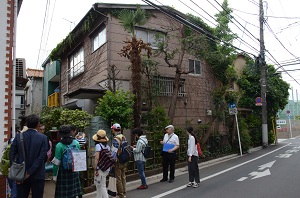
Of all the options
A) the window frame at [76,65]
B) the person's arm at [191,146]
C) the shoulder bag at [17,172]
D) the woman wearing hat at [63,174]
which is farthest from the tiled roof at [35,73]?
the shoulder bag at [17,172]

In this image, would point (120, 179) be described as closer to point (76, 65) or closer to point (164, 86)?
point (164, 86)

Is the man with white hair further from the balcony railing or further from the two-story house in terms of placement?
the balcony railing

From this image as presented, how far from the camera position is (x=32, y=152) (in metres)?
4.44

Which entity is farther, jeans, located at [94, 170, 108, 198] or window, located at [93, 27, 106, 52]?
window, located at [93, 27, 106, 52]

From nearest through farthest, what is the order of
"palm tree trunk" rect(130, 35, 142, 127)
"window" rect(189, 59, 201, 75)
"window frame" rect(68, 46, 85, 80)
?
"palm tree trunk" rect(130, 35, 142, 127) < "window" rect(189, 59, 201, 75) < "window frame" rect(68, 46, 85, 80)

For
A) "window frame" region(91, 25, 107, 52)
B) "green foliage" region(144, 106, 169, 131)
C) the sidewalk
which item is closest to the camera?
the sidewalk

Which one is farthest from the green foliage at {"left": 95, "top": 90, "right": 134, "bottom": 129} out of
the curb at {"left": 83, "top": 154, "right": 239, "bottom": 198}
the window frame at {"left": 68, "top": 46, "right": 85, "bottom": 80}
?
the window frame at {"left": 68, "top": 46, "right": 85, "bottom": 80}

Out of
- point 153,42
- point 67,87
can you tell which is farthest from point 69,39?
point 153,42

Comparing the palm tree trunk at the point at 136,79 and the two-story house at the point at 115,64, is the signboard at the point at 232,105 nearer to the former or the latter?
the two-story house at the point at 115,64

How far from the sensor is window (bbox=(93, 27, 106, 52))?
1334 cm

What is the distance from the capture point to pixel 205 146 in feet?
44.1

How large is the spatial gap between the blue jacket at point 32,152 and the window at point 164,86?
29.9ft

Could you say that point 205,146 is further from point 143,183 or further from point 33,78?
point 33,78

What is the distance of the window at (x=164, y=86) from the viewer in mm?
13531
